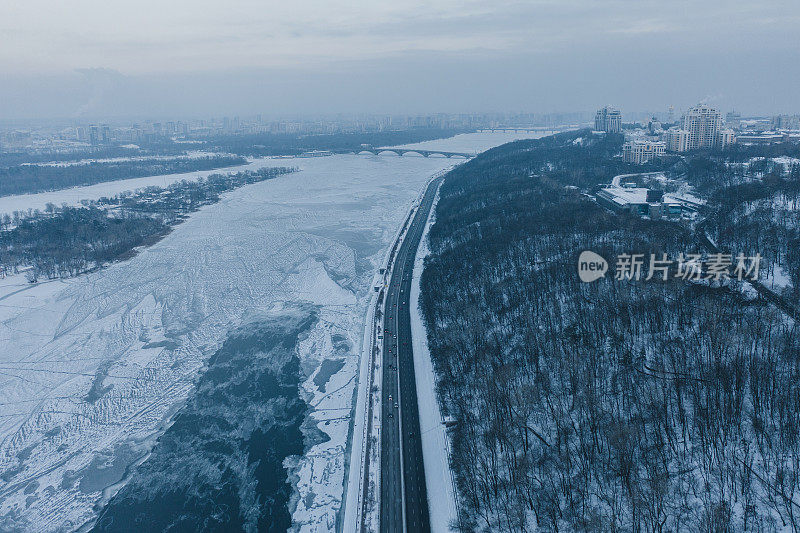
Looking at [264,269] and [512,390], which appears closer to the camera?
[512,390]

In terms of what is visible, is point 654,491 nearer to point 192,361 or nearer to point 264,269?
point 192,361

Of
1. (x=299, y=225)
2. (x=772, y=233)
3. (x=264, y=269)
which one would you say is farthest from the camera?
(x=299, y=225)

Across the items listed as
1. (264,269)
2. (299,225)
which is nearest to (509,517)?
(264,269)

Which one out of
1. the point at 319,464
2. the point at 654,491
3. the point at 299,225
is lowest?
the point at 319,464

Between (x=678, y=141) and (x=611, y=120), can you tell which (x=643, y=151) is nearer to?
(x=678, y=141)

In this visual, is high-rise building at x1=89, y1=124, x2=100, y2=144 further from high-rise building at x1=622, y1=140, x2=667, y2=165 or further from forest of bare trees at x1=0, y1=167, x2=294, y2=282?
high-rise building at x1=622, y1=140, x2=667, y2=165

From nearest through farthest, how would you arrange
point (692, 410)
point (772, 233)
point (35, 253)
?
1. point (692, 410)
2. point (772, 233)
3. point (35, 253)

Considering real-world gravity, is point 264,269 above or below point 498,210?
below
